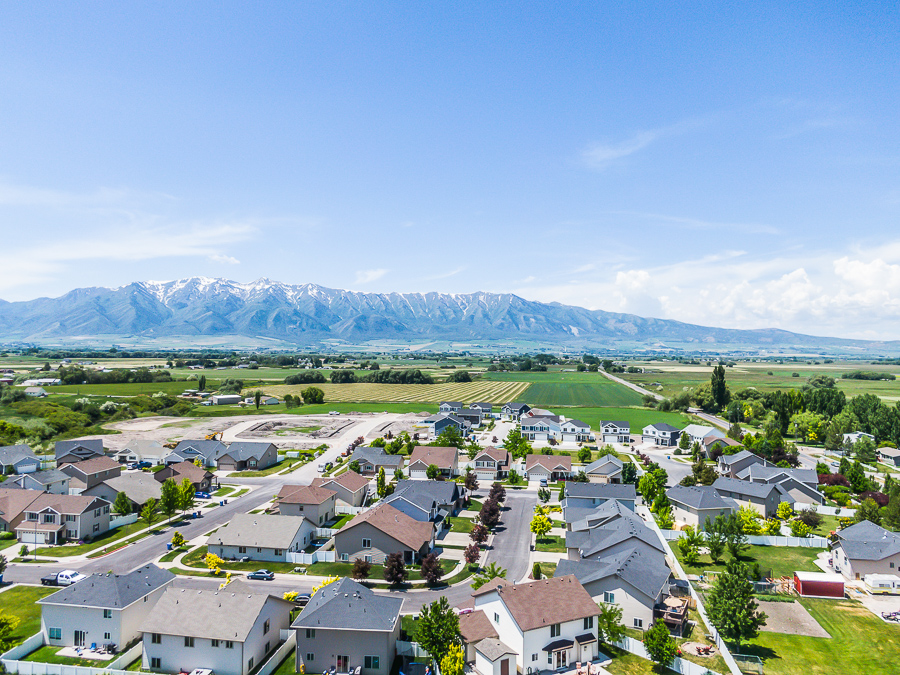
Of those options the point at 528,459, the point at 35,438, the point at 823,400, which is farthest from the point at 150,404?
the point at 823,400

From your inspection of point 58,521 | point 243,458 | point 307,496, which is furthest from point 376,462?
point 58,521

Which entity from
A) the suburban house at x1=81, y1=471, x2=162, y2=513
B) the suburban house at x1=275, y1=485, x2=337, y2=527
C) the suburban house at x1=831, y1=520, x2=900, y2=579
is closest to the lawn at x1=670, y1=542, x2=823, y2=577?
the suburban house at x1=831, y1=520, x2=900, y2=579

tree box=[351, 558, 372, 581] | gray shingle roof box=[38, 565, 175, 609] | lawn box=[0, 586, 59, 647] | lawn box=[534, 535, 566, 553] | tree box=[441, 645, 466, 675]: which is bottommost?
lawn box=[534, 535, 566, 553]

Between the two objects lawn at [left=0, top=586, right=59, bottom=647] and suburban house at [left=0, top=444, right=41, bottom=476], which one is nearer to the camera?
lawn at [left=0, top=586, right=59, bottom=647]

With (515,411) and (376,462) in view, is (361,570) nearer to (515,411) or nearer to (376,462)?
(376,462)

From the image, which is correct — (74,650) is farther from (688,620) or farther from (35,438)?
(35,438)

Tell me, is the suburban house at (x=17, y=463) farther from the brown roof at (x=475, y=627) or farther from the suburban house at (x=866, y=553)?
the suburban house at (x=866, y=553)

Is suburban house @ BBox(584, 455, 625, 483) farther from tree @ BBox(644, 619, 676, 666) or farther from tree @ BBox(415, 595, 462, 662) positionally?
tree @ BBox(415, 595, 462, 662)

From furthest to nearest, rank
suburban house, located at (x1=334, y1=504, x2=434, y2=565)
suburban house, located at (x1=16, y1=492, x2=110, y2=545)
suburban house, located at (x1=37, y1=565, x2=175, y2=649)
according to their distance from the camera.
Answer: suburban house, located at (x1=16, y1=492, x2=110, y2=545), suburban house, located at (x1=334, y1=504, x2=434, y2=565), suburban house, located at (x1=37, y1=565, x2=175, y2=649)

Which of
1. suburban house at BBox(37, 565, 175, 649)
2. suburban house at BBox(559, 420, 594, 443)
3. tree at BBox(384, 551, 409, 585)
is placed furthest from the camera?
suburban house at BBox(559, 420, 594, 443)
